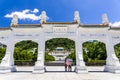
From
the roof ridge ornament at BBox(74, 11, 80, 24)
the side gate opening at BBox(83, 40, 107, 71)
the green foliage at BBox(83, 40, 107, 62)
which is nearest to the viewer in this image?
the roof ridge ornament at BBox(74, 11, 80, 24)

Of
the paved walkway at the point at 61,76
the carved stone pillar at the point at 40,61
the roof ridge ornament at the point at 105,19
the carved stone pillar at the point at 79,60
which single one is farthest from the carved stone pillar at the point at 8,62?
the roof ridge ornament at the point at 105,19

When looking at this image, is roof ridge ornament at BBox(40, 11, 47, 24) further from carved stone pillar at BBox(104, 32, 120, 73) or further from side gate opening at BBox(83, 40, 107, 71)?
side gate opening at BBox(83, 40, 107, 71)

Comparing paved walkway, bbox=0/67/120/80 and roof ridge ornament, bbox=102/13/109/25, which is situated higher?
roof ridge ornament, bbox=102/13/109/25

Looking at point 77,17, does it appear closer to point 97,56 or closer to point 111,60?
point 111,60

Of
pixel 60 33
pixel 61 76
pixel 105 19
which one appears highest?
pixel 105 19

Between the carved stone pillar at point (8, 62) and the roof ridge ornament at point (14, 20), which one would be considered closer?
the carved stone pillar at point (8, 62)

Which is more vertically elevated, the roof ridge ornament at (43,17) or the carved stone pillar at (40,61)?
the roof ridge ornament at (43,17)

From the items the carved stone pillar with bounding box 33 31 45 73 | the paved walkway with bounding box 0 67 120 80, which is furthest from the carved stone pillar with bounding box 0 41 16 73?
the carved stone pillar with bounding box 33 31 45 73

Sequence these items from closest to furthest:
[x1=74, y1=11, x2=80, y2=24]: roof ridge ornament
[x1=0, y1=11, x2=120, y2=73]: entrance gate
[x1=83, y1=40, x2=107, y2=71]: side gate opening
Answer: [x1=0, y1=11, x2=120, y2=73]: entrance gate → [x1=74, y1=11, x2=80, y2=24]: roof ridge ornament → [x1=83, y1=40, x2=107, y2=71]: side gate opening

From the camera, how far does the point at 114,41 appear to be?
13.6 m

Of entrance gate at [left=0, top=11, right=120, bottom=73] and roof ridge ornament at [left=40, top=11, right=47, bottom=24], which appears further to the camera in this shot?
roof ridge ornament at [left=40, top=11, right=47, bottom=24]

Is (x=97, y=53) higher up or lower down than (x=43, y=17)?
lower down

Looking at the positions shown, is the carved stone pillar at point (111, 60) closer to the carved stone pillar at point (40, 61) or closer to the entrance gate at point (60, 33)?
the entrance gate at point (60, 33)

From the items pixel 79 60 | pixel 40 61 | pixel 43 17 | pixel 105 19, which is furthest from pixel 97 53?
pixel 40 61
